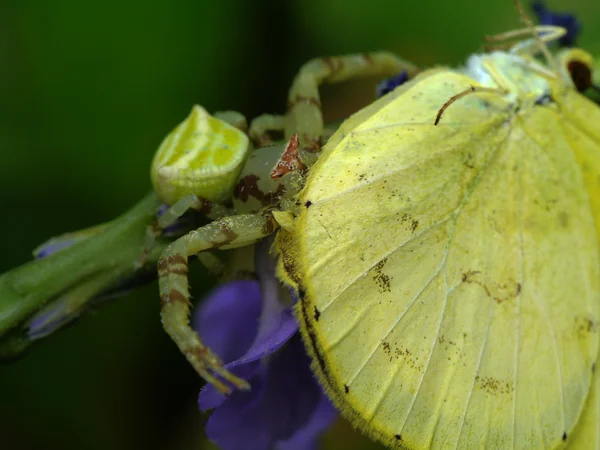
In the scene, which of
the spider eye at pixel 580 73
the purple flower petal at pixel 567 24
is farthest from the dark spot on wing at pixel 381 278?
the purple flower petal at pixel 567 24

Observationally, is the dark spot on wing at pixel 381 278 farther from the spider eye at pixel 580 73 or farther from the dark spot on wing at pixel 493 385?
the spider eye at pixel 580 73

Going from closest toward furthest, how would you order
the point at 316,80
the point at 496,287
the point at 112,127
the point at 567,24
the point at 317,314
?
1. the point at 317,314
2. the point at 496,287
3. the point at 316,80
4. the point at 567,24
5. the point at 112,127

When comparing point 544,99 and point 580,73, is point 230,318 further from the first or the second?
point 580,73

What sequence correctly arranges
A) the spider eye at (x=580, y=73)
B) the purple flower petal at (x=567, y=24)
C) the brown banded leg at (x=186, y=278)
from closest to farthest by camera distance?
the brown banded leg at (x=186, y=278) → the spider eye at (x=580, y=73) → the purple flower petal at (x=567, y=24)

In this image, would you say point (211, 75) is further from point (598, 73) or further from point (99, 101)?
point (598, 73)

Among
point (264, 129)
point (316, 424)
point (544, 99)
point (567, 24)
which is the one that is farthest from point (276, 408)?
point (567, 24)

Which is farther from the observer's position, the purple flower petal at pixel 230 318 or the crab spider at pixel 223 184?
the purple flower petal at pixel 230 318

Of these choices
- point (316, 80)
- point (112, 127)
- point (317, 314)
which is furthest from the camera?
point (112, 127)
